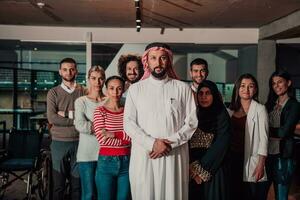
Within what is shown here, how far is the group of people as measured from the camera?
2617 mm

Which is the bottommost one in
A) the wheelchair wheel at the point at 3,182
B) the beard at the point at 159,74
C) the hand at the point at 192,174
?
the wheelchair wheel at the point at 3,182

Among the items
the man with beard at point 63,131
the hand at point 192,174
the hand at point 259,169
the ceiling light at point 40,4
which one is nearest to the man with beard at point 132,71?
the man with beard at point 63,131

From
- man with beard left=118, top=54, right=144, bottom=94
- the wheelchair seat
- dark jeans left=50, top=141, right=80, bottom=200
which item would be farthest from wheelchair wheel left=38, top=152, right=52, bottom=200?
man with beard left=118, top=54, right=144, bottom=94

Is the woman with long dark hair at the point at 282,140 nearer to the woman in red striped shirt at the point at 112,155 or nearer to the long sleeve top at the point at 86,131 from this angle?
the woman in red striped shirt at the point at 112,155

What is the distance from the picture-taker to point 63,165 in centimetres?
353

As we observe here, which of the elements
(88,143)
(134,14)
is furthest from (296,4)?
(88,143)

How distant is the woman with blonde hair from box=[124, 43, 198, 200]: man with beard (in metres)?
0.63

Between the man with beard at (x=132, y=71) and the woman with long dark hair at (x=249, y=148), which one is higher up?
the man with beard at (x=132, y=71)

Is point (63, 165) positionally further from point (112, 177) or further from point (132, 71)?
point (132, 71)

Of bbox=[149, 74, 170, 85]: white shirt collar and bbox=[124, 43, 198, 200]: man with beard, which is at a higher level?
bbox=[149, 74, 170, 85]: white shirt collar

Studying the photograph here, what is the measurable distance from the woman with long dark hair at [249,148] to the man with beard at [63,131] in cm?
141

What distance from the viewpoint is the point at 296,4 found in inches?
238

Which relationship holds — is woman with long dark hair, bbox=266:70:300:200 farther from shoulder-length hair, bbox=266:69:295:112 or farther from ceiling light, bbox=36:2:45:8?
ceiling light, bbox=36:2:45:8

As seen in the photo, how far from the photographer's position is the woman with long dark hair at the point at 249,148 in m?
3.03
